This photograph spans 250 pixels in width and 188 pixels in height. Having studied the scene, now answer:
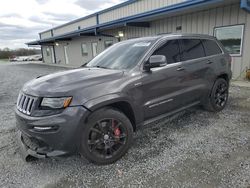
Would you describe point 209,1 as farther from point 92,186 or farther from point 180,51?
point 92,186

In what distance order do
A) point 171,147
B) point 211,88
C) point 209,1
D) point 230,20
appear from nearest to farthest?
point 171,147, point 211,88, point 209,1, point 230,20

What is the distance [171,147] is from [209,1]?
6496 mm

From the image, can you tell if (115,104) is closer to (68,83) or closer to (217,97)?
(68,83)

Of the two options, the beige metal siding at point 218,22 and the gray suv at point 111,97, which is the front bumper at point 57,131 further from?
the beige metal siding at point 218,22

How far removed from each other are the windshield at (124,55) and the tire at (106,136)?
884 mm

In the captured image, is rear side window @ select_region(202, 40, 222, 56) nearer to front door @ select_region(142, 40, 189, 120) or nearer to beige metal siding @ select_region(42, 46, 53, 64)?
front door @ select_region(142, 40, 189, 120)

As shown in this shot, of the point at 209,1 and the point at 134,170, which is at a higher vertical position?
the point at 209,1

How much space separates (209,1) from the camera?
7.20m

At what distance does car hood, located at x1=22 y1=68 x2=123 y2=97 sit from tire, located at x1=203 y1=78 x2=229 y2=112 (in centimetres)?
253

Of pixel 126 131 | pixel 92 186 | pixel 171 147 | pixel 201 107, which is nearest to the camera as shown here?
pixel 92 186

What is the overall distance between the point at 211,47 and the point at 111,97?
2.99 meters

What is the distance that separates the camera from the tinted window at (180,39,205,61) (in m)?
3.74

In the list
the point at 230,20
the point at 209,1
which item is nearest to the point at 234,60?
the point at 230,20

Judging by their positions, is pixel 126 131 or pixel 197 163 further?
pixel 126 131
